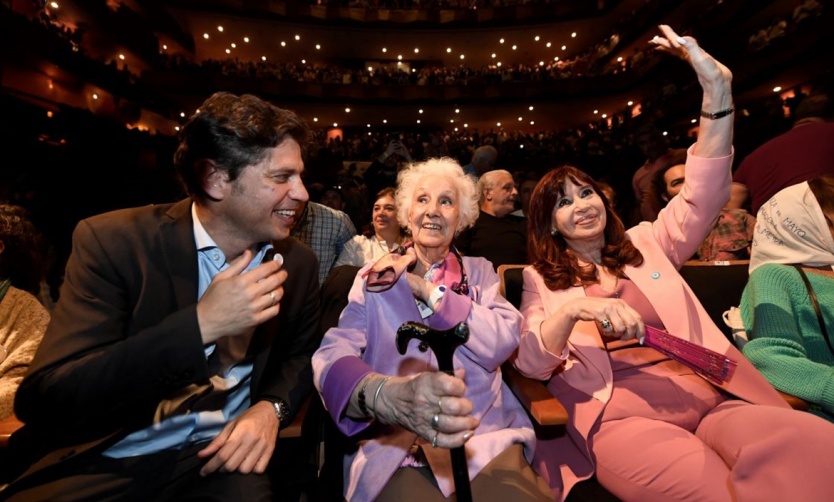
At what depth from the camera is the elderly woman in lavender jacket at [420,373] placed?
1.37 metres

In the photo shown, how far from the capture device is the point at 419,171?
2.13 metres

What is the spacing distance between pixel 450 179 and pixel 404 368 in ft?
3.10

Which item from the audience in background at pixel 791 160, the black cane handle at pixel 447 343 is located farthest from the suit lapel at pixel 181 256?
the audience in background at pixel 791 160

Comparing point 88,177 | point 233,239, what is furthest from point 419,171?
point 88,177

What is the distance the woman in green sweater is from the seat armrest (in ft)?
2.98

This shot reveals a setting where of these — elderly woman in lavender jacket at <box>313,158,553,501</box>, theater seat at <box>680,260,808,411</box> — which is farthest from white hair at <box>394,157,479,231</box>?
theater seat at <box>680,260,808,411</box>

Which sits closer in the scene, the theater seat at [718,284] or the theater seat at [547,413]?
the theater seat at [547,413]

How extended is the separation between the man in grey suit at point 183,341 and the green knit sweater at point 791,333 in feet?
6.24

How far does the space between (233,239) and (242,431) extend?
0.67 m

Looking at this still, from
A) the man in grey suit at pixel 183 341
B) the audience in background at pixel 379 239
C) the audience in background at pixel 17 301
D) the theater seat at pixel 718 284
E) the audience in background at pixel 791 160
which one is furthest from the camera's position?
the audience in background at pixel 379 239

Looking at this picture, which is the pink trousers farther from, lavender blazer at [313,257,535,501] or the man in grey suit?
the man in grey suit

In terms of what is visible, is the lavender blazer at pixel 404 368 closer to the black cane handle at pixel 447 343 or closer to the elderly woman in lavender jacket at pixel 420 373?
the elderly woman in lavender jacket at pixel 420 373

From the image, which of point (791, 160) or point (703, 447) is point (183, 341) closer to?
point (703, 447)

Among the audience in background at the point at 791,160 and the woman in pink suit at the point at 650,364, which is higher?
the audience in background at the point at 791,160
